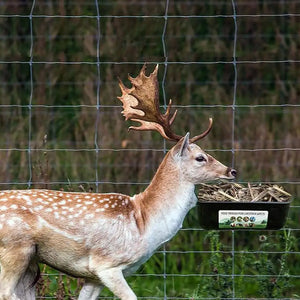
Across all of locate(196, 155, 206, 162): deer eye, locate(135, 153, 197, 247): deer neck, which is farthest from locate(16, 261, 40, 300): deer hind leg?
locate(196, 155, 206, 162): deer eye

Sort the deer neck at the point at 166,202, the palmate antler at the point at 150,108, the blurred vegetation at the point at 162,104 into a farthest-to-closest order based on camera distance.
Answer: the blurred vegetation at the point at 162,104, the palmate antler at the point at 150,108, the deer neck at the point at 166,202

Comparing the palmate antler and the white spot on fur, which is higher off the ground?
the palmate antler

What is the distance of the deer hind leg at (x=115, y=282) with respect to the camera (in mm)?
7176

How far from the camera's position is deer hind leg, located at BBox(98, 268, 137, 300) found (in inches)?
283

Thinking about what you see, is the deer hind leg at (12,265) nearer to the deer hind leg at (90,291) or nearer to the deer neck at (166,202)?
the deer hind leg at (90,291)

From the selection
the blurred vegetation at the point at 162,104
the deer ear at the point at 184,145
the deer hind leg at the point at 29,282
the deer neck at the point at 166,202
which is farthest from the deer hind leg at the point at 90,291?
the deer ear at the point at 184,145

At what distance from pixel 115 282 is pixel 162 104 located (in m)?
4.20

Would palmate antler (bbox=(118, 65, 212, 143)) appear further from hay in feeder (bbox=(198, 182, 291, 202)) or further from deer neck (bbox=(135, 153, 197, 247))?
hay in feeder (bbox=(198, 182, 291, 202))

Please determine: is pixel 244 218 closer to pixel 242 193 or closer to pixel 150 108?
A: pixel 242 193

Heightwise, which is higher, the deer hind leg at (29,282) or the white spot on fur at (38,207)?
the white spot on fur at (38,207)

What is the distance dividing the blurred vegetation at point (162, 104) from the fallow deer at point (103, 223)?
0.82m

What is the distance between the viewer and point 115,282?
7.18 m

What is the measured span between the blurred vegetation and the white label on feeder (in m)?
0.83

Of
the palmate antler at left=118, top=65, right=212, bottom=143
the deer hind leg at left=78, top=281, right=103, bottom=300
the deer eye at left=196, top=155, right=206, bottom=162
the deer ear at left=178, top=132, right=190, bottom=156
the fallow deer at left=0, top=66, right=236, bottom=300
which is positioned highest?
the palmate antler at left=118, top=65, right=212, bottom=143
